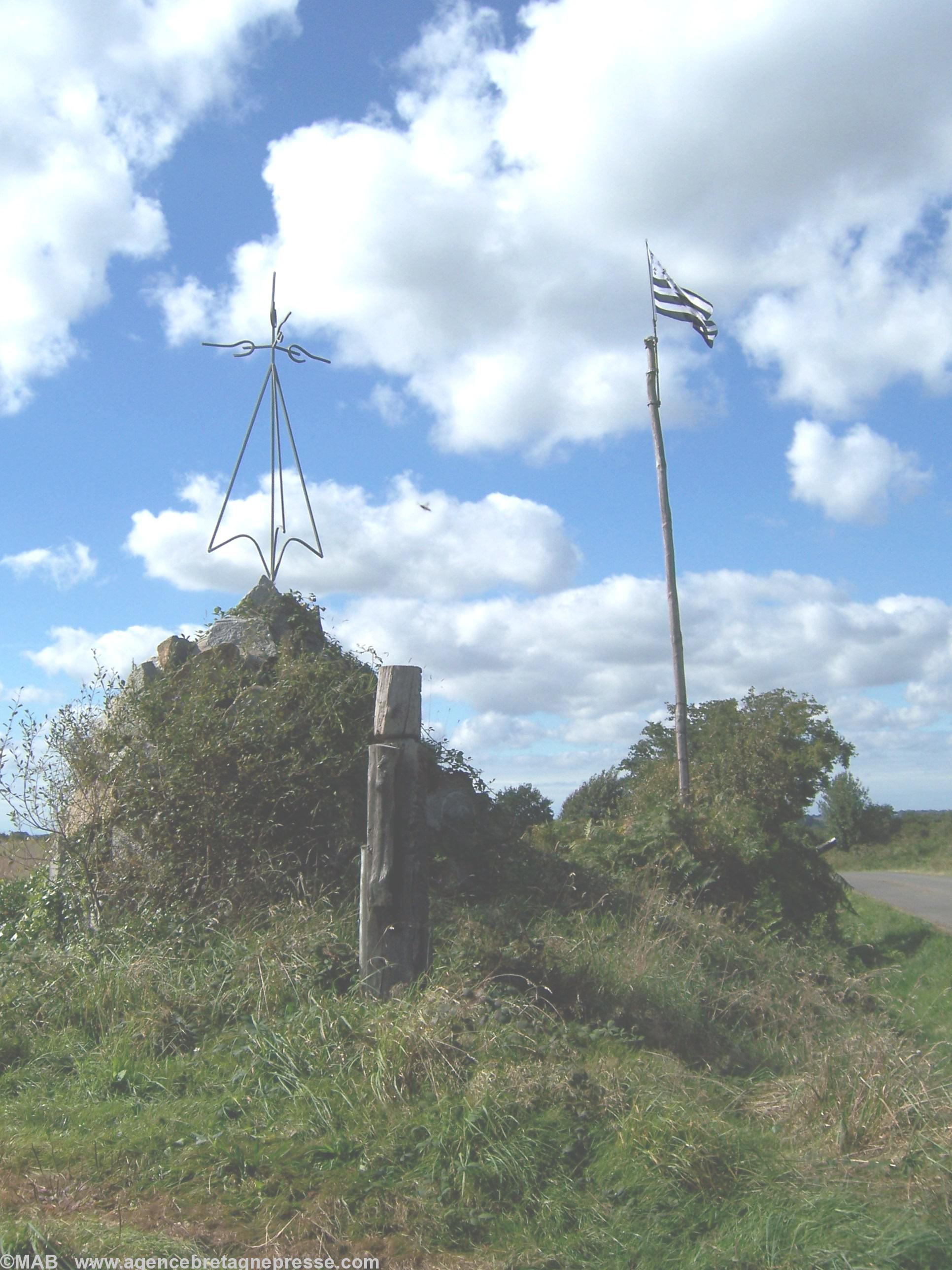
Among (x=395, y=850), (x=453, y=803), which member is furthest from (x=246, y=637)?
(x=395, y=850)

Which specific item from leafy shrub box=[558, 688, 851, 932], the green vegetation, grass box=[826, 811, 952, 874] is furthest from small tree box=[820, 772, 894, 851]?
the green vegetation

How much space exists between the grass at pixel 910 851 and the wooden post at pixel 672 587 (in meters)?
28.9

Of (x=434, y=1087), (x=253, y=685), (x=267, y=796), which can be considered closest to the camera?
(x=434, y=1087)

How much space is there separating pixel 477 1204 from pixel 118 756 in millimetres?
5550

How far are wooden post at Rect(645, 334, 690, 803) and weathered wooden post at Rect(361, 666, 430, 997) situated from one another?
9.42 metres

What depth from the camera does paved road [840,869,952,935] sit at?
2273 centimetres

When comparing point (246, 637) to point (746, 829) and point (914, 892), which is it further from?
point (914, 892)

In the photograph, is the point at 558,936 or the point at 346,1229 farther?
the point at 558,936

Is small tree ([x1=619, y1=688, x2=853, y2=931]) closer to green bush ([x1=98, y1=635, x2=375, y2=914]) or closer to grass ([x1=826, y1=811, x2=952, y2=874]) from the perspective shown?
green bush ([x1=98, y1=635, x2=375, y2=914])

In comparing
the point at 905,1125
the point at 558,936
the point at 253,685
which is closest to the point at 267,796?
the point at 253,685

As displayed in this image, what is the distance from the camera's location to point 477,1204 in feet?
14.7

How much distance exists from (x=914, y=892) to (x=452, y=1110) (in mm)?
27323

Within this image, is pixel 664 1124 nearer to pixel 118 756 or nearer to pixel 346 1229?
pixel 346 1229

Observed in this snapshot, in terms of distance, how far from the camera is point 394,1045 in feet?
18.1
